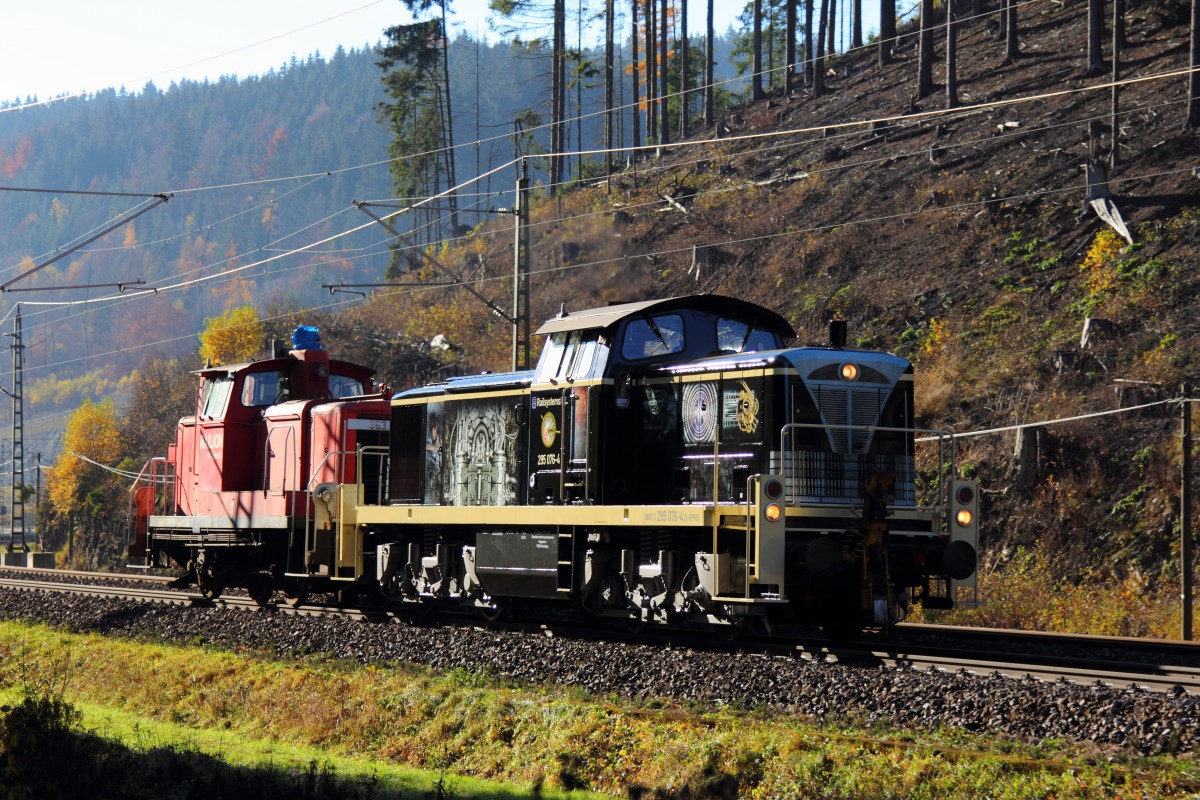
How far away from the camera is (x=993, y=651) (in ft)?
41.7

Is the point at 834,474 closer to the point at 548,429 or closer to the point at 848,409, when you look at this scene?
the point at 848,409

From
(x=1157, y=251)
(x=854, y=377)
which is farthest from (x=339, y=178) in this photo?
(x=854, y=377)

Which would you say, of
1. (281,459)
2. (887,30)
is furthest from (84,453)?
(281,459)

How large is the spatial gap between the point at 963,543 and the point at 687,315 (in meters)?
3.85

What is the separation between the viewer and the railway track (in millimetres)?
10781

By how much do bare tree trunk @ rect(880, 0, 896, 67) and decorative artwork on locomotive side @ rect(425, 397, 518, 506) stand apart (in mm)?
37673

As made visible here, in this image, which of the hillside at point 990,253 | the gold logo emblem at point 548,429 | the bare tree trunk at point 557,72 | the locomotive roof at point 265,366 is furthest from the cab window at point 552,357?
the bare tree trunk at point 557,72

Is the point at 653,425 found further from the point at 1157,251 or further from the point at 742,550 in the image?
the point at 1157,251

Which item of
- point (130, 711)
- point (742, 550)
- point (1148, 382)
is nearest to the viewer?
point (742, 550)

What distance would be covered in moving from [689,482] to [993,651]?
355cm

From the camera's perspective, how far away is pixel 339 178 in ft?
619

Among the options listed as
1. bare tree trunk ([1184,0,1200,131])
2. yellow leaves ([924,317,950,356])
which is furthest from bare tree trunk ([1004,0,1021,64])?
yellow leaves ([924,317,950,356])

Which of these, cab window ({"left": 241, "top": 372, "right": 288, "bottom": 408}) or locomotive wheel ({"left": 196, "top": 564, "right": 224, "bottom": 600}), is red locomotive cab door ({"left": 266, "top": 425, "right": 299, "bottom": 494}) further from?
locomotive wheel ({"left": 196, "top": 564, "right": 224, "bottom": 600})

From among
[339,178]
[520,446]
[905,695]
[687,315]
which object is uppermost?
[339,178]
